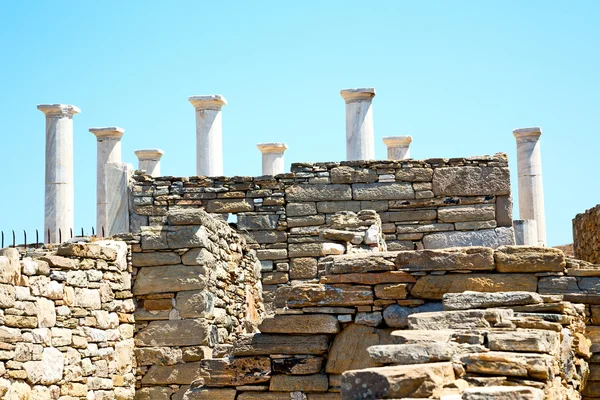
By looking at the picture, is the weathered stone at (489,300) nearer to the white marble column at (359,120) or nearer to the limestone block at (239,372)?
the limestone block at (239,372)

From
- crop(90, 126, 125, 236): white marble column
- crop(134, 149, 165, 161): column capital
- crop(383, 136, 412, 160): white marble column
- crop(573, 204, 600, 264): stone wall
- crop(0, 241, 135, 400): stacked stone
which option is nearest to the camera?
crop(0, 241, 135, 400): stacked stone

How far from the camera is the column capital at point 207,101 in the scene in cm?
1891

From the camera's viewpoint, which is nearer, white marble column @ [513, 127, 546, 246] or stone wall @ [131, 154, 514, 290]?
stone wall @ [131, 154, 514, 290]

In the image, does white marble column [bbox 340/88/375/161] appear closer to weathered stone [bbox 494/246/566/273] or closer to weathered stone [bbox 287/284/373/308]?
weathered stone [bbox 494/246/566/273]

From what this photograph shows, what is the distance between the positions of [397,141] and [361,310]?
13781 millimetres

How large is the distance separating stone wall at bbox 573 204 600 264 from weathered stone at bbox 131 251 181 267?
6.15 meters

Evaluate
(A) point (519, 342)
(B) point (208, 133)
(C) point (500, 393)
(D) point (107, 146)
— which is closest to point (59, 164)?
(D) point (107, 146)

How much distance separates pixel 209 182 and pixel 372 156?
3.69m

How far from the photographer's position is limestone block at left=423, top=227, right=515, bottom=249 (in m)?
14.5

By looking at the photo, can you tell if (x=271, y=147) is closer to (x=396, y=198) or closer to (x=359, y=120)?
(x=359, y=120)

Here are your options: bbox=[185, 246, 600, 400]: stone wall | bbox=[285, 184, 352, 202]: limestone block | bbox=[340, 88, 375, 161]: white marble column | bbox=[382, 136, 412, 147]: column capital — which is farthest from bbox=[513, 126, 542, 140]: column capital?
bbox=[185, 246, 600, 400]: stone wall

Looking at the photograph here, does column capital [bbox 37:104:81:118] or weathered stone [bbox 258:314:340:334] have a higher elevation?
column capital [bbox 37:104:81:118]

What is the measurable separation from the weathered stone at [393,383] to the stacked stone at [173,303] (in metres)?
6.31

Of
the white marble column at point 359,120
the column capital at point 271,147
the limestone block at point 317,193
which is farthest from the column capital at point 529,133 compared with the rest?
the limestone block at point 317,193
